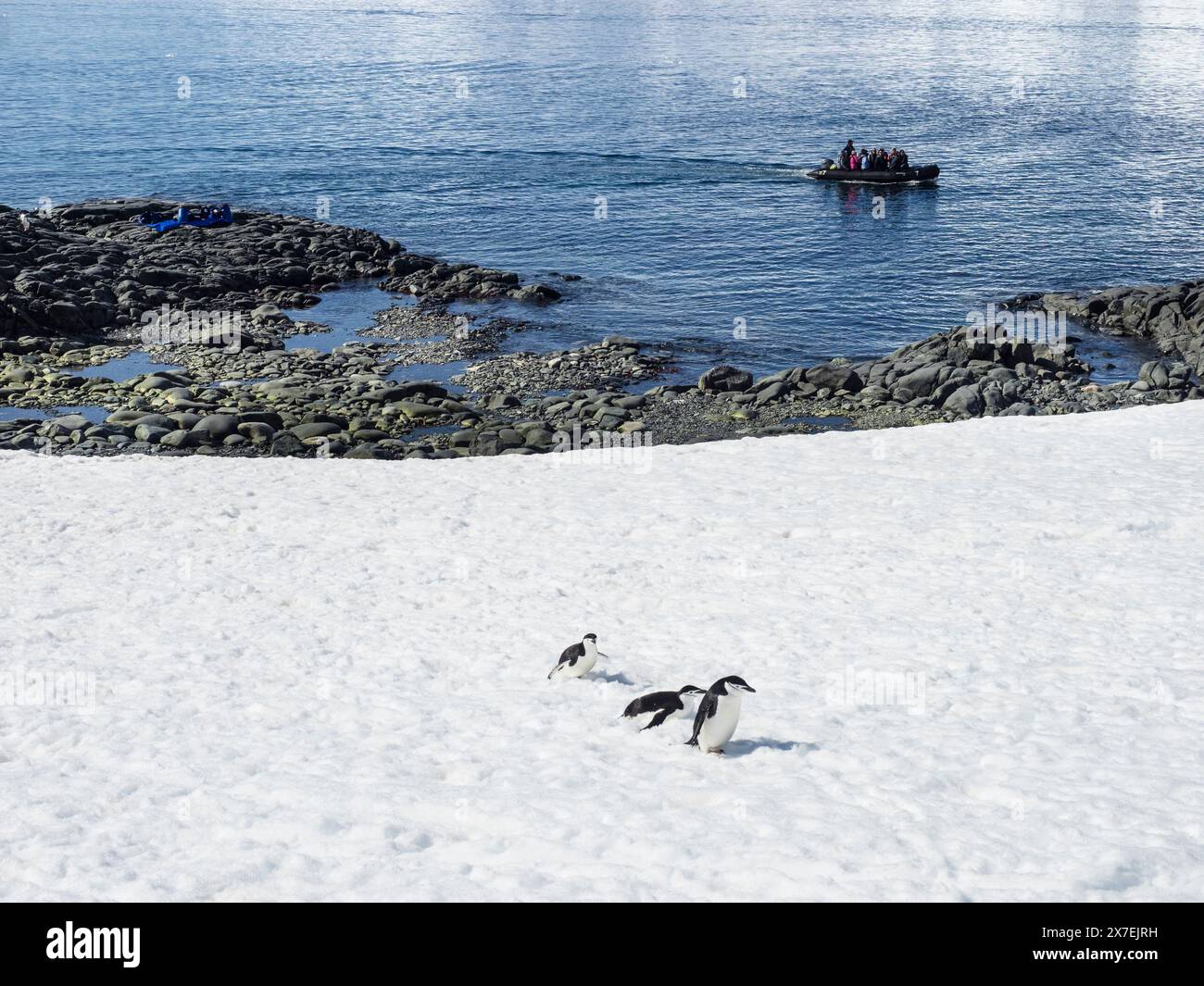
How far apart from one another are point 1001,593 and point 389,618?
9151 mm

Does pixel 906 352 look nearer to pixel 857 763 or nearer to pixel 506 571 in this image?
pixel 506 571

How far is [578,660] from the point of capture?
49.4 ft

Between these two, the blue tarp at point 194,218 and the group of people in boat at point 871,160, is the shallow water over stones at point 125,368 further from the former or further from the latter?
the group of people in boat at point 871,160

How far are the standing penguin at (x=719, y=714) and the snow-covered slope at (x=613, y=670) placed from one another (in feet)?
0.95

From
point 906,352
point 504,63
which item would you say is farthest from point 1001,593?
point 504,63

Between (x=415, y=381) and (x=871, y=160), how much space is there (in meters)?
40.4

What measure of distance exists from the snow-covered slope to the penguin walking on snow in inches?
7.5

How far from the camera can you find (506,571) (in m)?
19.5

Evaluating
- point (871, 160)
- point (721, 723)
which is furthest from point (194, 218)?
point (721, 723)

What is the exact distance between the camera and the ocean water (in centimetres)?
4984
